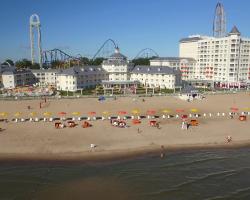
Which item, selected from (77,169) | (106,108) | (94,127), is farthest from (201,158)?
(106,108)

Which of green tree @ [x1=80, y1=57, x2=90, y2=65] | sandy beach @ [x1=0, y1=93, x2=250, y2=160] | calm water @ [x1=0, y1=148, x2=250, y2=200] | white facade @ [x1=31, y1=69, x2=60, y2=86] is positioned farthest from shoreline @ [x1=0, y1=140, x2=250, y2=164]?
green tree @ [x1=80, y1=57, x2=90, y2=65]

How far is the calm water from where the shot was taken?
20953mm

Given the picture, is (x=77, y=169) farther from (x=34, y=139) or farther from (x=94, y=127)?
(x=94, y=127)

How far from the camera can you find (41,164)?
26359mm

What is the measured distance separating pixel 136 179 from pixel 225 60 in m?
73.8

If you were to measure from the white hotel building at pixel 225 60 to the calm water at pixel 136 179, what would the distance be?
63.3m

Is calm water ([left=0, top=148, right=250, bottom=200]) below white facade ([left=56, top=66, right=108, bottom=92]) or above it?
below

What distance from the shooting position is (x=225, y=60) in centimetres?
8769

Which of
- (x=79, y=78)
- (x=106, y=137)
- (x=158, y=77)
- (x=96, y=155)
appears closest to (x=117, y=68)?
(x=158, y=77)

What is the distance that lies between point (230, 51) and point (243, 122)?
50092 mm

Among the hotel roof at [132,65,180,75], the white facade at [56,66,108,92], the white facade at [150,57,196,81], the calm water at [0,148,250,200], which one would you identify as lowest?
the calm water at [0,148,250,200]

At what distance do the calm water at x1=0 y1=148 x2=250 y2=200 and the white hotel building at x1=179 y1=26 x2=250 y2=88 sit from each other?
6328 centimetres

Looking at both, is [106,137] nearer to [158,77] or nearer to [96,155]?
[96,155]

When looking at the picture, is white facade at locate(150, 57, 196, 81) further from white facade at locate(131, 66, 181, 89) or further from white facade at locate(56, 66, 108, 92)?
white facade at locate(56, 66, 108, 92)
